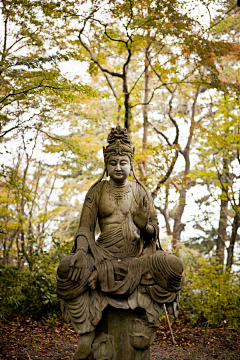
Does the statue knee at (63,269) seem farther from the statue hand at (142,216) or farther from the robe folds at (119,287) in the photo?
the statue hand at (142,216)

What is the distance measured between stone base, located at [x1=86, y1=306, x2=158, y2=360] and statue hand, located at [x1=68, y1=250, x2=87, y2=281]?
1.74 ft

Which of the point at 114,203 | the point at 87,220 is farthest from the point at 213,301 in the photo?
the point at 87,220

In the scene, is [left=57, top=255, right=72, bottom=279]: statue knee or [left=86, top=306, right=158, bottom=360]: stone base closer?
[left=57, top=255, right=72, bottom=279]: statue knee

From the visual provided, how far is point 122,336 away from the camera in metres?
3.55

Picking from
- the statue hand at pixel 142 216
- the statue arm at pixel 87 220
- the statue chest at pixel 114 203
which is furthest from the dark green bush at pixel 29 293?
the statue hand at pixel 142 216

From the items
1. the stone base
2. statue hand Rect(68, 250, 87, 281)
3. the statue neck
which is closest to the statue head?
the statue neck

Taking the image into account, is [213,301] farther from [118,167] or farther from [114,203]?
[118,167]

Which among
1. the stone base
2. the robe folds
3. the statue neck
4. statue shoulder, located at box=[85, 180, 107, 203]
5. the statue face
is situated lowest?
the stone base

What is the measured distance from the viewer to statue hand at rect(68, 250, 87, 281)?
3371 mm

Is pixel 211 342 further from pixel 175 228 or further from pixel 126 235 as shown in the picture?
pixel 175 228

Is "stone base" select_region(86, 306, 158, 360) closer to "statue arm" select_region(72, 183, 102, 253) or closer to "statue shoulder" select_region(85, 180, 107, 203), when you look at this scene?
"statue arm" select_region(72, 183, 102, 253)

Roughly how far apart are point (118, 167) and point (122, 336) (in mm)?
1749

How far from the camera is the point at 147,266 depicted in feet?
11.8

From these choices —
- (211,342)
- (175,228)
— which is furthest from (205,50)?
(211,342)
